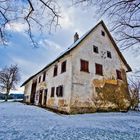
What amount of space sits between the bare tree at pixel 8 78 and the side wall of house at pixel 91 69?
A: 88.2 ft

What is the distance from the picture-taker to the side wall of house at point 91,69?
45.8 feet

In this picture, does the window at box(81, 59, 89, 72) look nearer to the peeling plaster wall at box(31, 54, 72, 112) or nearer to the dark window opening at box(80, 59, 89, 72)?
the dark window opening at box(80, 59, 89, 72)

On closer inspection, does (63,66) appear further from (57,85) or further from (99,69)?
(99,69)

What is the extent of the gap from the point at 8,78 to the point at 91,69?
27745 millimetres

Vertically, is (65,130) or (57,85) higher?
(57,85)

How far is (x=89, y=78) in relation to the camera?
591 inches

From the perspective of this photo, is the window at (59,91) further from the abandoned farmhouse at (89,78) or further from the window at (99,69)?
the window at (99,69)

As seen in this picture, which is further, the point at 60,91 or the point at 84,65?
the point at 84,65

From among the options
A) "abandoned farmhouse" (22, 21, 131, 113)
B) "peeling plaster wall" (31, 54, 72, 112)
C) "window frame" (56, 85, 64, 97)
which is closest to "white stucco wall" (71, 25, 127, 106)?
"abandoned farmhouse" (22, 21, 131, 113)

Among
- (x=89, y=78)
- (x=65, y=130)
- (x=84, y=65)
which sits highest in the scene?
(x=84, y=65)

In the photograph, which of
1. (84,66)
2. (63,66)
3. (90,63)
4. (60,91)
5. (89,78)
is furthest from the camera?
(63,66)

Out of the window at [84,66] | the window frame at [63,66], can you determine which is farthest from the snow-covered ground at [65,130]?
the window frame at [63,66]

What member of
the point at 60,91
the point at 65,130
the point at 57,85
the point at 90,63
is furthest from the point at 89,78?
the point at 65,130

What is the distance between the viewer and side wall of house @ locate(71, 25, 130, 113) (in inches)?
549
